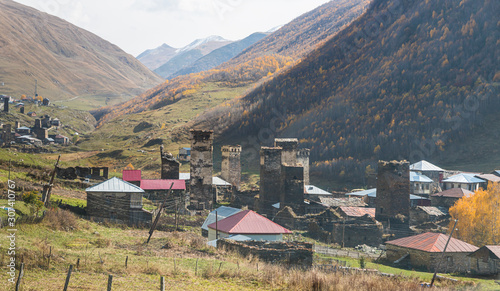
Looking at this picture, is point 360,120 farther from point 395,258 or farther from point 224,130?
point 395,258

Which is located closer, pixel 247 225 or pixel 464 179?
pixel 247 225

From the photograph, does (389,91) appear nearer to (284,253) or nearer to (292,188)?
(292,188)

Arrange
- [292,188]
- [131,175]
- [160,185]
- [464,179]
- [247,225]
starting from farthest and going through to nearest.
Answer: [464,179] < [131,175] < [160,185] < [292,188] < [247,225]

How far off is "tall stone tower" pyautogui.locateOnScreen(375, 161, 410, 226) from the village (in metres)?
0.09

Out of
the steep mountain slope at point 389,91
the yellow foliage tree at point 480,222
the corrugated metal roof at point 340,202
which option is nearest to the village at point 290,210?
the corrugated metal roof at point 340,202

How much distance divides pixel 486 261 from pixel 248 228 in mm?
15615

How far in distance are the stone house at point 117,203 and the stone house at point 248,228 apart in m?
5.68

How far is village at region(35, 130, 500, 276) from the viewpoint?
3509 cm

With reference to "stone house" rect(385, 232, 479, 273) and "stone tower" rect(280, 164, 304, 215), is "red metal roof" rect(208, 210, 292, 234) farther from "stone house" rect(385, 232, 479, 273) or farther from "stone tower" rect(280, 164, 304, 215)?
"stone tower" rect(280, 164, 304, 215)

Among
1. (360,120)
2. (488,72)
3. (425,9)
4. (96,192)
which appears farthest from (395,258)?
(425,9)

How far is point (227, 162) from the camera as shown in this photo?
240 feet

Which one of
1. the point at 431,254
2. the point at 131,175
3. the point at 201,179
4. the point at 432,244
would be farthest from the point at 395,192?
the point at 131,175

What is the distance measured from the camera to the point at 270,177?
5319cm

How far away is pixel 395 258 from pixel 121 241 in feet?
60.8
